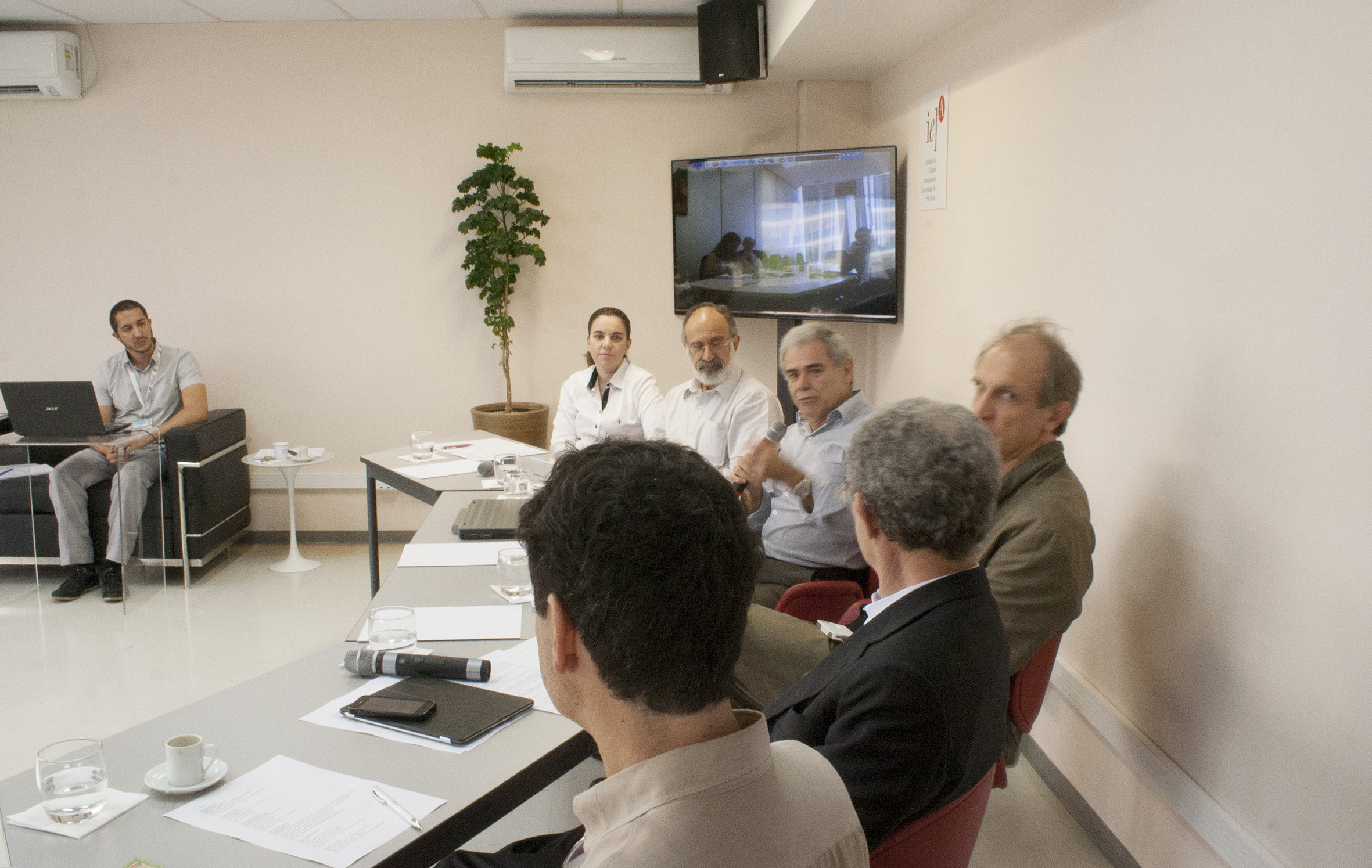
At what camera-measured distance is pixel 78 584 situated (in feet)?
14.9

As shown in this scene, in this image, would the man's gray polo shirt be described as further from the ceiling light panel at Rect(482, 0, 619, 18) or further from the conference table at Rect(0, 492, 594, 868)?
the conference table at Rect(0, 492, 594, 868)

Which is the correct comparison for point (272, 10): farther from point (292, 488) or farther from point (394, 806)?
point (394, 806)

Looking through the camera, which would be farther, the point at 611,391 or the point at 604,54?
the point at 604,54

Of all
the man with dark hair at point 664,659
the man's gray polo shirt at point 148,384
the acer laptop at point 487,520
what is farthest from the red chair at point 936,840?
the man's gray polo shirt at point 148,384

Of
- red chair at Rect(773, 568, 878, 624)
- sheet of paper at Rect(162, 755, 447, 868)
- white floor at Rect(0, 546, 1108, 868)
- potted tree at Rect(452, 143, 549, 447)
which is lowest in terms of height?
white floor at Rect(0, 546, 1108, 868)

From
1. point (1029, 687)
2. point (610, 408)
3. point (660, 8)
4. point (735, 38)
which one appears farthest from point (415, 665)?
point (660, 8)

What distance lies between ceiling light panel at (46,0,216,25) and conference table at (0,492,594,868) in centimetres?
429

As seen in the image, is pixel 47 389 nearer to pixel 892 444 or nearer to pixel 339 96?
pixel 339 96

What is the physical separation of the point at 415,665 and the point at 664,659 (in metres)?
0.95

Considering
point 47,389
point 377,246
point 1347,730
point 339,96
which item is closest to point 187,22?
point 339,96

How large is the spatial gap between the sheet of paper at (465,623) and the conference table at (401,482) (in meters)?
1.21

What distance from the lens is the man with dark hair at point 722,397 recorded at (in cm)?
363

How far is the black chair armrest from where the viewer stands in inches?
181

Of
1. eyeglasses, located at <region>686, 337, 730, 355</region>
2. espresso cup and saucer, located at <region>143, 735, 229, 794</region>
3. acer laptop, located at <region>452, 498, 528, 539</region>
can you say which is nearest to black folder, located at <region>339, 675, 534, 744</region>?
espresso cup and saucer, located at <region>143, 735, 229, 794</region>
